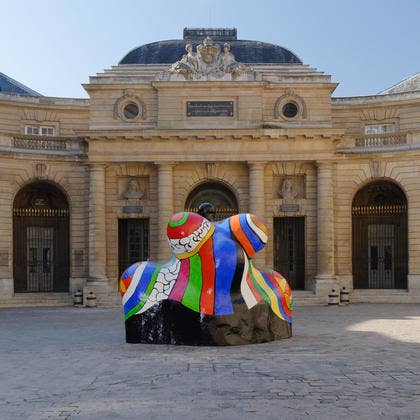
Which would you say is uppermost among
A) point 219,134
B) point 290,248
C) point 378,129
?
point 378,129

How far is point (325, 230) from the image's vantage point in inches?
1335

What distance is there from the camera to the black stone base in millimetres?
17125

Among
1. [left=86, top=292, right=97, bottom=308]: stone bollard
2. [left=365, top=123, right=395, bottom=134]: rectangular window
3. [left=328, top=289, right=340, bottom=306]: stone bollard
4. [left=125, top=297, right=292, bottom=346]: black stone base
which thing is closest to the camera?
[left=125, top=297, right=292, bottom=346]: black stone base

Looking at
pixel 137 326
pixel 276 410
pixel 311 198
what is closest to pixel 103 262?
pixel 311 198

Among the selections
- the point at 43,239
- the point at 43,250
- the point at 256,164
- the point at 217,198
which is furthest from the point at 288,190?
the point at 43,250

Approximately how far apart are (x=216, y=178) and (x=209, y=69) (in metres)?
5.54

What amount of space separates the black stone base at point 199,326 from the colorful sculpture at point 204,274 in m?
0.10

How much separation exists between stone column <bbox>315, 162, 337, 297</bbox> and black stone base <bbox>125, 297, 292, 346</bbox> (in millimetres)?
15706

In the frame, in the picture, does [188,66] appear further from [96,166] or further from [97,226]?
[97,226]

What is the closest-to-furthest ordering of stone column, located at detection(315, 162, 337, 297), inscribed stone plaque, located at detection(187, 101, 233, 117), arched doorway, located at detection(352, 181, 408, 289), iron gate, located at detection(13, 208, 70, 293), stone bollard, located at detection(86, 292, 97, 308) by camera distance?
stone bollard, located at detection(86, 292, 97, 308), stone column, located at detection(315, 162, 337, 297), inscribed stone plaque, located at detection(187, 101, 233, 117), arched doorway, located at detection(352, 181, 408, 289), iron gate, located at detection(13, 208, 70, 293)

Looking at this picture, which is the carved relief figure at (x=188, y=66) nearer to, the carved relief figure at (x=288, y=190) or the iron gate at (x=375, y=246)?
the carved relief figure at (x=288, y=190)

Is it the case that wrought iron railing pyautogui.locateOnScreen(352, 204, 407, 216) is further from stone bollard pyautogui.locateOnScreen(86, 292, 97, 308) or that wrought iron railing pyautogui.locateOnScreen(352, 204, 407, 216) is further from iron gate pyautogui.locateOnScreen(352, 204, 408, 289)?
stone bollard pyautogui.locateOnScreen(86, 292, 97, 308)

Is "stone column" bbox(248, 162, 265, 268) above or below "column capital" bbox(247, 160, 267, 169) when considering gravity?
below

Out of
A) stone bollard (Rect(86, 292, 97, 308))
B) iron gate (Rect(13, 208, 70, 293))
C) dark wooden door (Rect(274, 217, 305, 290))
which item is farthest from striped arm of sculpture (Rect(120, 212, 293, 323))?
iron gate (Rect(13, 208, 70, 293))
